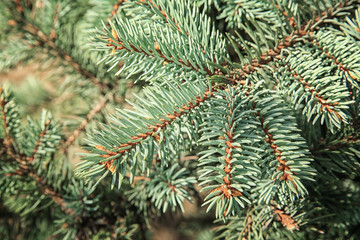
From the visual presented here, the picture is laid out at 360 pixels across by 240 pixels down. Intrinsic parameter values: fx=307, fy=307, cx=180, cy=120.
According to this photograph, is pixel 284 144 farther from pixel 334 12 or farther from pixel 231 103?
pixel 334 12

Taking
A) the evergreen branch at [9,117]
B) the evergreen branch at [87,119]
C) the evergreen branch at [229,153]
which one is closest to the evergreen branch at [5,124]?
the evergreen branch at [9,117]

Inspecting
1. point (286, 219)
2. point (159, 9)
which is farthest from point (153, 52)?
point (286, 219)

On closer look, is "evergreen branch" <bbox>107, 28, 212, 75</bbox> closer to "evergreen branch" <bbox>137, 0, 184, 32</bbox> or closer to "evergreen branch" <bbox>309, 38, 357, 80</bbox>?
"evergreen branch" <bbox>137, 0, 184, 32</bbox>

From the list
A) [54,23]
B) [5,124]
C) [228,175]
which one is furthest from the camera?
[54,23]

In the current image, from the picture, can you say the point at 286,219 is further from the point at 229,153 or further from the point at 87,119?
the point at 87,119

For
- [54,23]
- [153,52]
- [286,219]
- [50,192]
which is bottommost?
[286,219]

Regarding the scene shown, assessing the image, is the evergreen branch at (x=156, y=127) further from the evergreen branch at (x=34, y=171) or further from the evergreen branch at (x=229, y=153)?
the evergreen branch at (x=34, y=171)

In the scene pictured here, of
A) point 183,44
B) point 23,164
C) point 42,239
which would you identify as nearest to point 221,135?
point 183,44

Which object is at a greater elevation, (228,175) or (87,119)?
(87,119)
